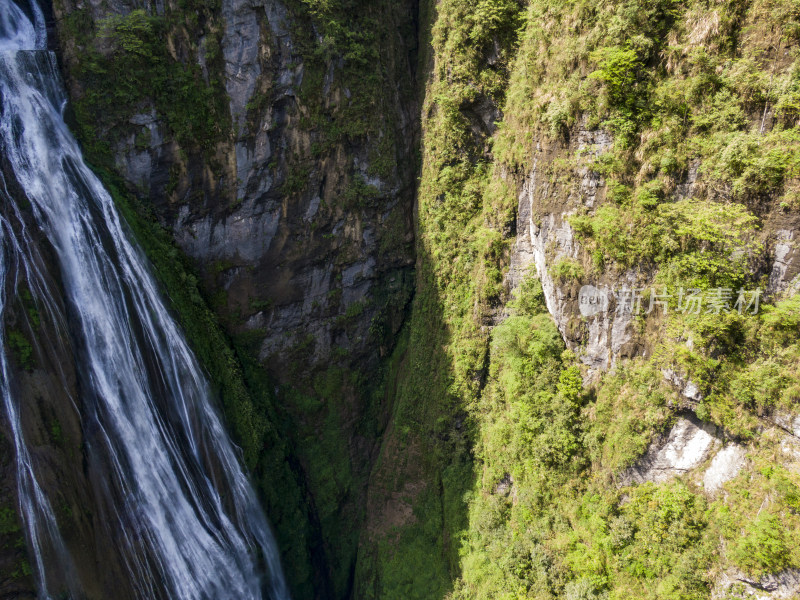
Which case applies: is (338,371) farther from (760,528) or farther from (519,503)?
(760,528)

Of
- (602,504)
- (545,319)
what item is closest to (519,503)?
(602,504)

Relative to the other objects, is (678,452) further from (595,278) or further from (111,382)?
(111,382)

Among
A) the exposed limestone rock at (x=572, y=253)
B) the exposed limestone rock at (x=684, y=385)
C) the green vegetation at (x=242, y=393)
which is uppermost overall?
the exposed limestone rock at (x=572, y=253)

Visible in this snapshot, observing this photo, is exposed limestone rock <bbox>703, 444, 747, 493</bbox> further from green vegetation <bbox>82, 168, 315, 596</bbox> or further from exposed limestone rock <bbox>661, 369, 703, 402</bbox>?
green vegetation <bbox>82, 168, 315, 596</bbox>

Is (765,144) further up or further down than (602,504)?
further up

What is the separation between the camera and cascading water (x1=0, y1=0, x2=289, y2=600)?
30.7ft

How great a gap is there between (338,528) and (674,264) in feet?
43.2

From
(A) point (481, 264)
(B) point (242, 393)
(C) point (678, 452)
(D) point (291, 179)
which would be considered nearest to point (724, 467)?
(C) point (678, 452)

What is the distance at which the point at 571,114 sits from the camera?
9.13 metres

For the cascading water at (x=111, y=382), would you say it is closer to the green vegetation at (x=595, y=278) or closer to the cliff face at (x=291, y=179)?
the cliff face at (x=291, y=179)

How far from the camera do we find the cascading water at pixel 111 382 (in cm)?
937

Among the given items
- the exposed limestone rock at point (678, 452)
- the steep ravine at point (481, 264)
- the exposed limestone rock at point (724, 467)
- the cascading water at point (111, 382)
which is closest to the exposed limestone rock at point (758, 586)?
the steep ravine at point (481, 264)

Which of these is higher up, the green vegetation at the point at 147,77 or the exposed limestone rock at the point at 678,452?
the green vegetation at the point at 147,77

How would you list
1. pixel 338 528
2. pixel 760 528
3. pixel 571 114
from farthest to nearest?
pixel 338 528 < pixel 571 114 < pixel 760 528
